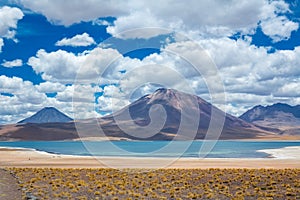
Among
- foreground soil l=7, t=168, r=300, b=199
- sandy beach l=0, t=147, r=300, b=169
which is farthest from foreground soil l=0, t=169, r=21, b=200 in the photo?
sandy beach l=0, t=147, r=300, b=169

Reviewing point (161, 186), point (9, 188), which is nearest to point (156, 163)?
point (161, 186)

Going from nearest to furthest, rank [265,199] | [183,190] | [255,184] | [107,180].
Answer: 1. [265,199]
2. [183,190]
3. [255,184]
4. [107,180]

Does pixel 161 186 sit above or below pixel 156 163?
below

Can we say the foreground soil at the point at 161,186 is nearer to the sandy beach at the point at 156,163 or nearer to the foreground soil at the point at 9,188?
the foreground soil at the point at 9,188

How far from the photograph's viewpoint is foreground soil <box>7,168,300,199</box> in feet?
88.5

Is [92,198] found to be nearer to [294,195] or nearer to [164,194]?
[164,194]

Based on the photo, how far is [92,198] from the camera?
2592 centimetres

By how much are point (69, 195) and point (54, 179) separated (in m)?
8.33

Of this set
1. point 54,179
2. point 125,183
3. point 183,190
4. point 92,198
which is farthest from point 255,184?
point 54,179

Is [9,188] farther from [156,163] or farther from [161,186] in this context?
[156,163]

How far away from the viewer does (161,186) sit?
30734mm

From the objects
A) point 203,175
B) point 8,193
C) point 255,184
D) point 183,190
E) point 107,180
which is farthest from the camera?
point 203,175

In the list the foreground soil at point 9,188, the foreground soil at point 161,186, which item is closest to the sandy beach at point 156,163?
the foreground soil at point 161,186

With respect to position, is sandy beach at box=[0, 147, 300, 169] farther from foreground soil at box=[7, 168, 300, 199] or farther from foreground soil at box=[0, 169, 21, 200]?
foreground soil at box=[0, 169, 21, 200]
